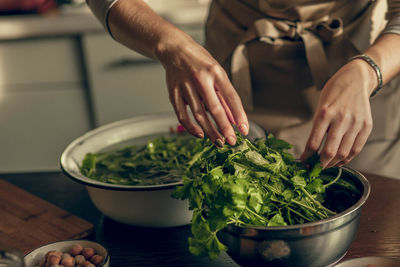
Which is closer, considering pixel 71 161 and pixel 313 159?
pixel 313 159

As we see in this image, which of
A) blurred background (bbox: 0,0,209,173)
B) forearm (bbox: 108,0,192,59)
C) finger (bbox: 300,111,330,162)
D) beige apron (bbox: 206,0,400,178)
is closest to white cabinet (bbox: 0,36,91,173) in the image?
blurred background (bbox: 0,0,209,173)

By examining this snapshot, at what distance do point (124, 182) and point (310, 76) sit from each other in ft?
1.91

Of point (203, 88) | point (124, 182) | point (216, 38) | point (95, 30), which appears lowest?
point (95, 30)

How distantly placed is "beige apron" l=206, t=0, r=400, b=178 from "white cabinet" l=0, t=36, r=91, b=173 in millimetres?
1185

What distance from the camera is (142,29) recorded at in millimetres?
963

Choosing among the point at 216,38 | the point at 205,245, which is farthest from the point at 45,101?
the point at 205,245

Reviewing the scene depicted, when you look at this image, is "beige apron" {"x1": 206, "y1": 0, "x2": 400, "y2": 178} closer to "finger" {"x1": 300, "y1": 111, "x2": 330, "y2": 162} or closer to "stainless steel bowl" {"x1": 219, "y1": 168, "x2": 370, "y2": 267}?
"finger" {"x1": 300, "y1": 111, "x2": 330, "y2": 162}

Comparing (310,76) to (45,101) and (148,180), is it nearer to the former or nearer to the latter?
(148,180)

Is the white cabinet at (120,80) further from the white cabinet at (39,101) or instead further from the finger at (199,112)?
the finger at (199,112)

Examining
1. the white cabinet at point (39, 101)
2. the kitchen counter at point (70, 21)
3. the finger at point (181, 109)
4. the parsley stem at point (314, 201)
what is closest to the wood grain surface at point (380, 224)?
the parsley stem at point (314, 201)

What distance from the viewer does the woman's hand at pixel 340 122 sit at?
0.81 m

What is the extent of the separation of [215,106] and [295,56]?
0.49m

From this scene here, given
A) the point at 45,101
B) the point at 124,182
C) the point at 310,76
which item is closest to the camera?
the point at 124,182

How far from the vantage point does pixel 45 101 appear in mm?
2410
